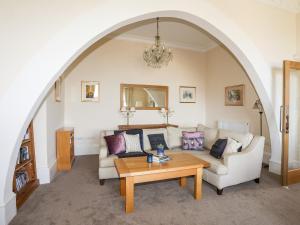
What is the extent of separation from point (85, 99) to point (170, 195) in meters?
3.58

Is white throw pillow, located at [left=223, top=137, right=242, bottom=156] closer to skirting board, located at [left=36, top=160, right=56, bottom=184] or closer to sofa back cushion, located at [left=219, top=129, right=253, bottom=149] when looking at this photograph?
sofa back cushion, located at [left=219, top=129, right=253, bottom=149]

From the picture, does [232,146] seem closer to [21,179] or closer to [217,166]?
[217,166]

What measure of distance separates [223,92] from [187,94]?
1.15m

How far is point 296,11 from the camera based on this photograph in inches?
144

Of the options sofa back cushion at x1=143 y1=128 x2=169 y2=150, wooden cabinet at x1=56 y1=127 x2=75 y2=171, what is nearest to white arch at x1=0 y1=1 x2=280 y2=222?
wooden cabinet at x1=56 y1=127 x2=75 y2=171

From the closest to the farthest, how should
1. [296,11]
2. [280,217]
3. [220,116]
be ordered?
[280,217], [296,11], [220,116]

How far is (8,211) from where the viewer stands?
82.4 inches

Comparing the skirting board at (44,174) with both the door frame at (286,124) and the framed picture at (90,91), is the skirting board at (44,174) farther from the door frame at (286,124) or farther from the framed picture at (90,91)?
the door frame at (286,124)

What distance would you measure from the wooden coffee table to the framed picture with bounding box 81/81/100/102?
291 centimetres

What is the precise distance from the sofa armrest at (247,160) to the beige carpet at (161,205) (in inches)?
11.0

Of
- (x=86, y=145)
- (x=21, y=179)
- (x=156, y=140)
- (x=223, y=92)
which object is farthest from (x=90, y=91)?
(x=223, y=92)

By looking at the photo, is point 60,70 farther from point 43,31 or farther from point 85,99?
point 85,99

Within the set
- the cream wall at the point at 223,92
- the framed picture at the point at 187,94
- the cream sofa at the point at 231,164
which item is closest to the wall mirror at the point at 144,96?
the framed picture at the point at 187,94

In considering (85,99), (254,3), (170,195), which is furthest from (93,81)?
(254,3)
